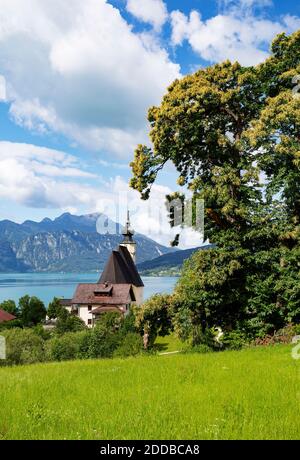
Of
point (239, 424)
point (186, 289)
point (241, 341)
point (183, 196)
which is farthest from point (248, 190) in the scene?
point (239, 424)

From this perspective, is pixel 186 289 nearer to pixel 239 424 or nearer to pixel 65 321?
pixel 239 424

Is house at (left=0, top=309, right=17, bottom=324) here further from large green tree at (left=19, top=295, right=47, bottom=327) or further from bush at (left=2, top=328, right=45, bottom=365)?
bush at (left=2, top=328, right=45, bottom=365)

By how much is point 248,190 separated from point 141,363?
1075 cm

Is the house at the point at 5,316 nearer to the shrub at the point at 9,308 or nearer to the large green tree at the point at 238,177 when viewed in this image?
the shrub at the point at 9,308

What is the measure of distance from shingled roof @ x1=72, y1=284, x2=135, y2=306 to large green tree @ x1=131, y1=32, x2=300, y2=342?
71095mm

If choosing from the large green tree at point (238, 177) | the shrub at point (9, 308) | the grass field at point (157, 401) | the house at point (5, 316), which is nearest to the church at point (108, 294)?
the house at point (5, 316)

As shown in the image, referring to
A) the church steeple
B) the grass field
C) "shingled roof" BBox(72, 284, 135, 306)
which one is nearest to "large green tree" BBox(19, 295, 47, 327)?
"shingled roof" BBox(72, 284, 135, 306)

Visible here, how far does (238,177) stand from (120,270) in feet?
268

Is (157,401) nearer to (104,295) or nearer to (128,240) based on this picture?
(104,295)

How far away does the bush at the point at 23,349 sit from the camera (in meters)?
48.9

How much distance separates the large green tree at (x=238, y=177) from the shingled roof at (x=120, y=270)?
252 ft

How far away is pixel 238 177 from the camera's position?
835 inches

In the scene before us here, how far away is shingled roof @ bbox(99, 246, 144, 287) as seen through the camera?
98812 millimetres

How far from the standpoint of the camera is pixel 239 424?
6.73m
